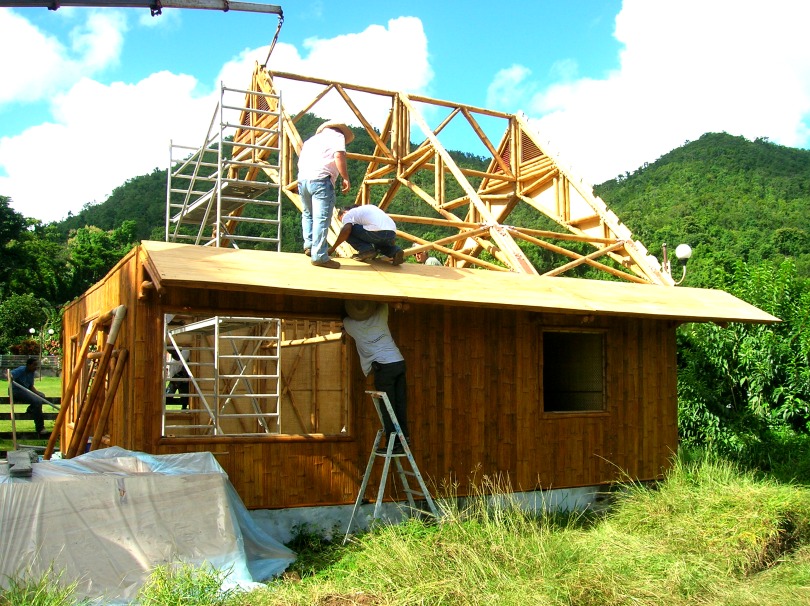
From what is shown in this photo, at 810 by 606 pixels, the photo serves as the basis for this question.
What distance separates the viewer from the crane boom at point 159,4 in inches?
266

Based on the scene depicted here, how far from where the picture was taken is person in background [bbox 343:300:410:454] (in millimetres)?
7410

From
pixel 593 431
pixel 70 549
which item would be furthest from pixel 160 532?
pixel 593 431

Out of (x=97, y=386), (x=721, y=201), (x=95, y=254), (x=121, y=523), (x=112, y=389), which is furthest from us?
(x=95, y=254)

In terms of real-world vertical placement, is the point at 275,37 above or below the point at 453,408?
above

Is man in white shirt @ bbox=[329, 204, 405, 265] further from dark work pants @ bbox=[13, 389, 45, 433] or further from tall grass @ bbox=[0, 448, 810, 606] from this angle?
dark work pants @ bbox=[13, 389, 45, 433]

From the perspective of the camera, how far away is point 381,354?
7414mm

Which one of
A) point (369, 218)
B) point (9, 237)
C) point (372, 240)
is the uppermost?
point (9, 237)

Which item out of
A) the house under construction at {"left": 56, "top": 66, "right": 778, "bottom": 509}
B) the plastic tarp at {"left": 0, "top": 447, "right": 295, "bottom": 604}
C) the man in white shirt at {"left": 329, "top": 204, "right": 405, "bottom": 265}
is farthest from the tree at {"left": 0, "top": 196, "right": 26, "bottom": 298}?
the plastic tarp at {"left": 0, "top": 447, "right": 295, "bottom": 604}

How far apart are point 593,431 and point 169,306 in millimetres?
5103

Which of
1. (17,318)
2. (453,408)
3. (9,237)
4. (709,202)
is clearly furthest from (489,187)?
(17,318)

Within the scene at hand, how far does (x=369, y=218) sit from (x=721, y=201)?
3636cm

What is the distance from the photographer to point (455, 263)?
1275 cm

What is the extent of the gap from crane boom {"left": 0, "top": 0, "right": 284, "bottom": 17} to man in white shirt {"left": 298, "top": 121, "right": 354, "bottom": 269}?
1822 millimetres

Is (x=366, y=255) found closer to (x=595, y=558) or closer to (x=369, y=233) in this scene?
(x=369, y=233)
